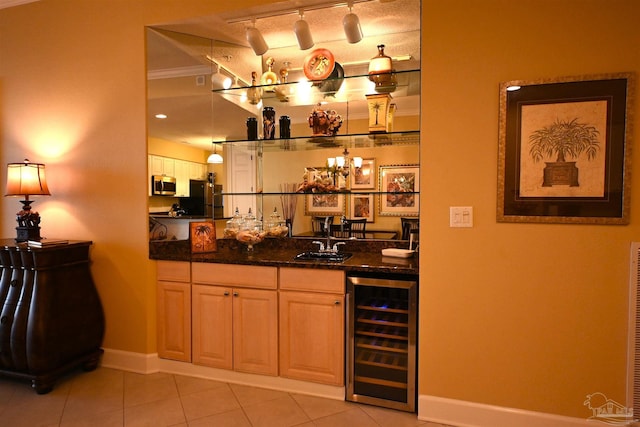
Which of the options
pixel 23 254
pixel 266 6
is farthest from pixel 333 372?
pixel 266 6

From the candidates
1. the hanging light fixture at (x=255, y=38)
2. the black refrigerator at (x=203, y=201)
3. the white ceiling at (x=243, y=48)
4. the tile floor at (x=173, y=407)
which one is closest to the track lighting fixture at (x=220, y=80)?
the white ceiling at (x=243, y=48)

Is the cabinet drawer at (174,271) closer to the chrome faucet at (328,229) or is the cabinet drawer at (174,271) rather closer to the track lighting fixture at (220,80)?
the chrome faucet at (328,229)

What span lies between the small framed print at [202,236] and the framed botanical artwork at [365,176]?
1216 mm

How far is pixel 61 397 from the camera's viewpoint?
93.0 inches

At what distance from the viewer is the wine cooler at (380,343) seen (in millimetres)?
2201

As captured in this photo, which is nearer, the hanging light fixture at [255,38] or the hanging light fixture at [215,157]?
the hanging light fixture at [255,38]

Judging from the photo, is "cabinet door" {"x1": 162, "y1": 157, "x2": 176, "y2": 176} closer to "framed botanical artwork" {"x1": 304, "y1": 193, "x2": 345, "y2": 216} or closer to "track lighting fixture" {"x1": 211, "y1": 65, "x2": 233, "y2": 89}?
"track lighting fixture" {"x1": 211, "y1": 65, "x2": 233, "y2": 89}

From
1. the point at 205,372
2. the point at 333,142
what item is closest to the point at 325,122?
the point at 333,142

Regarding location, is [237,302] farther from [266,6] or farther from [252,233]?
[266,6]

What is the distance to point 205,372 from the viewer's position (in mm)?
2615

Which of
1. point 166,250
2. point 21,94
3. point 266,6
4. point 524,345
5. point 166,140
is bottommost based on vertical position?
point 524,345

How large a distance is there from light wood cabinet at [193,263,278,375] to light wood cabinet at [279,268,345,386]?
0.27 ft

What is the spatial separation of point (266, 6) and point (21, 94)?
2248 millimetres

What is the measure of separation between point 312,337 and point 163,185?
77.7 inches
